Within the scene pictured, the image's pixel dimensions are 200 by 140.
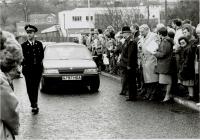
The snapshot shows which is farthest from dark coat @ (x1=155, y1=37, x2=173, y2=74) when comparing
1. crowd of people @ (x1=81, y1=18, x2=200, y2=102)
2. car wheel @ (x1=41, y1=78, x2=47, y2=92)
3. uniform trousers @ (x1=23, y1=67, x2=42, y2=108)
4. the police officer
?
car wheel @ (x1=41, y1=78, x2=47, y2=92)

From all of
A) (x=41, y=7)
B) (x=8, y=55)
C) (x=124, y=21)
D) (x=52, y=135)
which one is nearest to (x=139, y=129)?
(x=52, y=135)

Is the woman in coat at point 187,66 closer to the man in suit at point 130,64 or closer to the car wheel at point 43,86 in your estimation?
the man in suit at point 130,64

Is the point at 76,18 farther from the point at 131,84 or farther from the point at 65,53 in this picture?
the point at 131,84

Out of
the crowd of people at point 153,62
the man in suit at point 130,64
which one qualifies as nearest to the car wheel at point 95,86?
the crowd of people at point 153,62

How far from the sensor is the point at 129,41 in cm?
1293

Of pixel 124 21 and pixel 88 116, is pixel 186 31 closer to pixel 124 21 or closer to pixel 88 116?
pixel 88 116

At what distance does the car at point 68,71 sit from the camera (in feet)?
48.5

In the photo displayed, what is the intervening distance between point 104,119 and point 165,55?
3164 mm

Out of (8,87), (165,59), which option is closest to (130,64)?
(165,59)

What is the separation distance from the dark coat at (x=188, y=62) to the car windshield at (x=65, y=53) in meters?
5.09

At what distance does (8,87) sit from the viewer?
159 inches

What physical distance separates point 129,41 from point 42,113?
324 centimetres

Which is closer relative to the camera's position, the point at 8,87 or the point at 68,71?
the point at 8,87

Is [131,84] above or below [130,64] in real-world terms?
below
